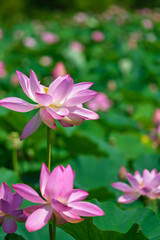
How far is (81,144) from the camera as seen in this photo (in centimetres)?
185

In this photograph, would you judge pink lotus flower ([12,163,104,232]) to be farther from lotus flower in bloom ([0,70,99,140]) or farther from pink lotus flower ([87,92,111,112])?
pink lotus flower ([87,92,111,112])

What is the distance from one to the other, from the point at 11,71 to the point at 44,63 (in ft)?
0.89

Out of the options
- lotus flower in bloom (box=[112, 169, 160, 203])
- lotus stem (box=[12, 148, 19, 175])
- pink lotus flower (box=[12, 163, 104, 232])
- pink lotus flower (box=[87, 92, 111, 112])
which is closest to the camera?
pink lotus flower (box=[12, 163, 104, 232])

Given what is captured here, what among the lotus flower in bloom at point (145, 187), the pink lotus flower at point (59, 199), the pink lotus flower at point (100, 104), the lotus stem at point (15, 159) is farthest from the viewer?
the pink lotus flower at point (100, 104)

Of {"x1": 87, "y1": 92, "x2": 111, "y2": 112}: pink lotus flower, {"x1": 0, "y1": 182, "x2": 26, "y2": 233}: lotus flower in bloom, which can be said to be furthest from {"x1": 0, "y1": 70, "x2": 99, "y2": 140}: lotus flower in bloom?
{"x1": 87, "y1": 92, "x2": 111, "y2": 112}: pink lotus flower

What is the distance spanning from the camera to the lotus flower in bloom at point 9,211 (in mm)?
685

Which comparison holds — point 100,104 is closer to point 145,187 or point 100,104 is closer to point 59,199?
point 145,187

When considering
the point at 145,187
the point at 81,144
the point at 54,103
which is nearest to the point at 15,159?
the point at 81,144

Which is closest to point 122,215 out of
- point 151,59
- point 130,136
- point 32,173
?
point 32,173

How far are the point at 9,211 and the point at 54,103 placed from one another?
192mm

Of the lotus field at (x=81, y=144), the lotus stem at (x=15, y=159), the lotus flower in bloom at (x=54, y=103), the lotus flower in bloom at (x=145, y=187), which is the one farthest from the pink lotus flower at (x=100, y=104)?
the lotus flower in bloom at (x=54, y=103)

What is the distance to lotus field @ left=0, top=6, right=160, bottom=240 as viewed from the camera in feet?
2.17

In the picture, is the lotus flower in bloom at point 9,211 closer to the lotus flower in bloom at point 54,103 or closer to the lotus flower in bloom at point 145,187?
the lotus flower in bloom at point 54,103

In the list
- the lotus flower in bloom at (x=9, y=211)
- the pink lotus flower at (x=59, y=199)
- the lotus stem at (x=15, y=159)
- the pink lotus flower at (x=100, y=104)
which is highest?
the pink lotus flower at (x=59, y=199)
